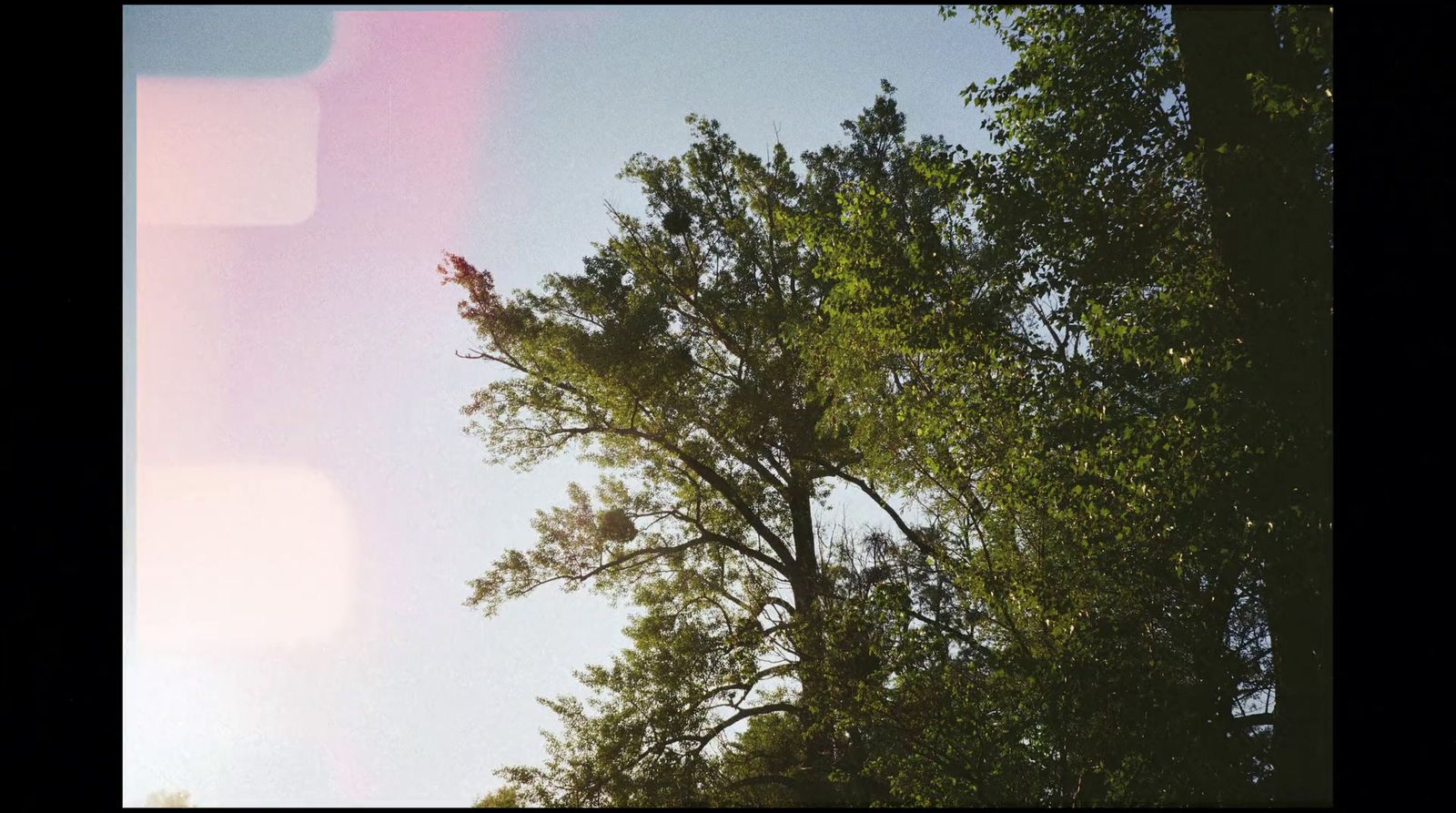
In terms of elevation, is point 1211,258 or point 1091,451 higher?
point 1211,258

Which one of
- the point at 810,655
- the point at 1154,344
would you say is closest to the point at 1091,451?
the point at 1154,344

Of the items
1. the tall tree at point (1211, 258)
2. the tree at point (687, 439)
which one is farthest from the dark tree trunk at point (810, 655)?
the tall tree at point (1211, 258)

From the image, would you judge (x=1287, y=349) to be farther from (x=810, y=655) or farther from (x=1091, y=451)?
(x=810, y=655)

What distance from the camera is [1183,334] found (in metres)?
4.93

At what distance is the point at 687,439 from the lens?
11.6 meters

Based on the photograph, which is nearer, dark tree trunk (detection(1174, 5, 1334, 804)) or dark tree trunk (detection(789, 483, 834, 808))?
dark tree trunk (detection(1174, 5, 1334, 804))

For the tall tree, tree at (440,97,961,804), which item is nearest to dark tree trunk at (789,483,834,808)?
tree at (440,97,961,804)

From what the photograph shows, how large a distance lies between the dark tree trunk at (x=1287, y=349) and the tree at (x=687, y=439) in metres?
4.98

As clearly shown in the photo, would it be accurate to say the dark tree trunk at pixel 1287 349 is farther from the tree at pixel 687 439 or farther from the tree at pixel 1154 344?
the tree at pixel 687 439

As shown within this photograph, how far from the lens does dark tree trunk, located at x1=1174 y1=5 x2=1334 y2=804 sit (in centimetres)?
445

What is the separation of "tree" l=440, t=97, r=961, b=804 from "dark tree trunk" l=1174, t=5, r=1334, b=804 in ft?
16.3

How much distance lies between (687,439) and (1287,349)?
27.4 feet

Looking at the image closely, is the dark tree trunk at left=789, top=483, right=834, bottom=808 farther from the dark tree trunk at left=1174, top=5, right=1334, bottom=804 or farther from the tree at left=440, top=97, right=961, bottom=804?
the dark tree trunk at left=1174, top=5, right=1334, bottom=804

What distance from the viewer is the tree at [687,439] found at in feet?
32.0
